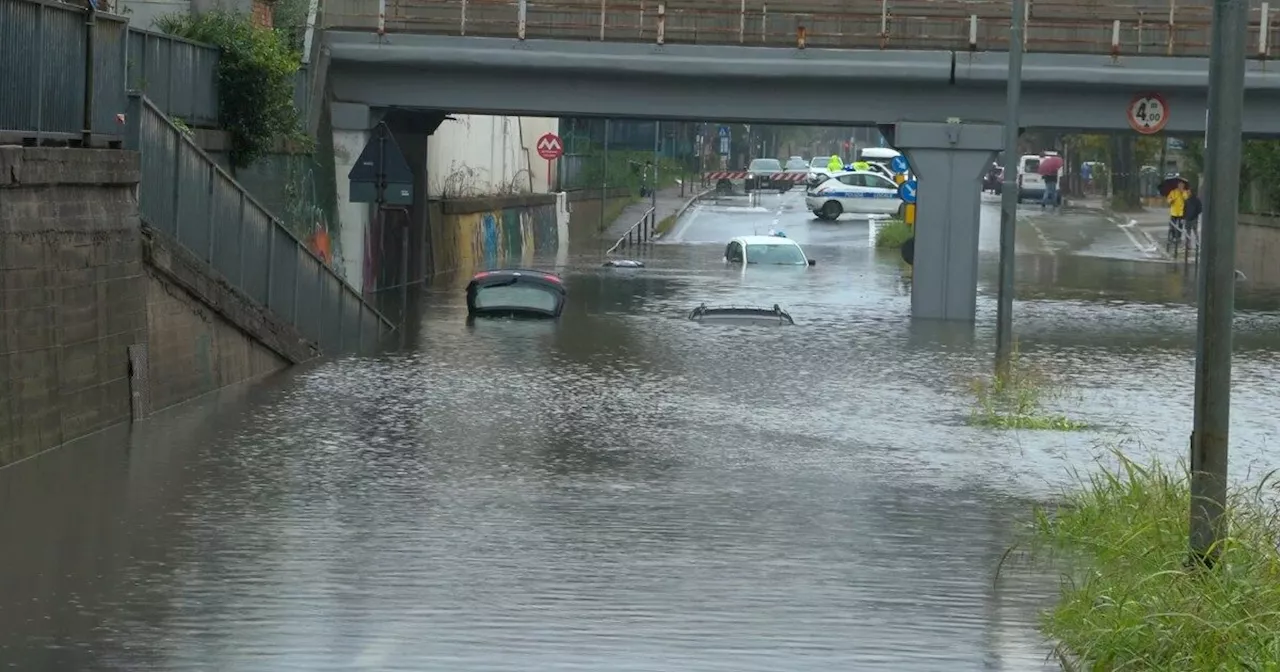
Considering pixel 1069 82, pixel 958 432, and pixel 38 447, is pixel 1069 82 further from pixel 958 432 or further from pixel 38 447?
pixel 38 447

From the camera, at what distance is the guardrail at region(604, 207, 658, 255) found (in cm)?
6475

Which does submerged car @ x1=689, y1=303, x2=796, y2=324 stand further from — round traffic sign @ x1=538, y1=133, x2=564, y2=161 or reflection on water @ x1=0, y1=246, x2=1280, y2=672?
round traffic sign @ x1=538, y1=133, x2=564, y2=161

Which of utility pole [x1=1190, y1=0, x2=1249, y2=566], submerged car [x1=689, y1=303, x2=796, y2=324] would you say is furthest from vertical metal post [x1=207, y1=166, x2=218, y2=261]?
utility pole [x1=1190, y1=0, x2=1249, y2=566]

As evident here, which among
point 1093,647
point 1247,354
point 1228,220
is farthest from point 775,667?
point 1247,354

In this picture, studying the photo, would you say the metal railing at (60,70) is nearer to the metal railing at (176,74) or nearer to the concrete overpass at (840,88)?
the metal railing at (176,74)

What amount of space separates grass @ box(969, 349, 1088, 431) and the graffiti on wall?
965 inches

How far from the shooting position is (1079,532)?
42.8 feet

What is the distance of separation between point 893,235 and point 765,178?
34617 mm

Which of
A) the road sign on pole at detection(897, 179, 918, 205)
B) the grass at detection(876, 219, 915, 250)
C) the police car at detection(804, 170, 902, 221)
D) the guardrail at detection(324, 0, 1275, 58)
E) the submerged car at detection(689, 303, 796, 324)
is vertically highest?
the guardrail at detection(324, 0, 1275, 58)

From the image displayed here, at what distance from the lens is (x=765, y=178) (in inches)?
3954

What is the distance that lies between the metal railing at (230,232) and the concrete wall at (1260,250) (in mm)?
30934

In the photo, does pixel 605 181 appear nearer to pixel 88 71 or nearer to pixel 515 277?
pixel 515 277

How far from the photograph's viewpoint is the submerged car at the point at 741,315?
1385 inches

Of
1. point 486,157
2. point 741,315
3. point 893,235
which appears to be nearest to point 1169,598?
point 741,315
